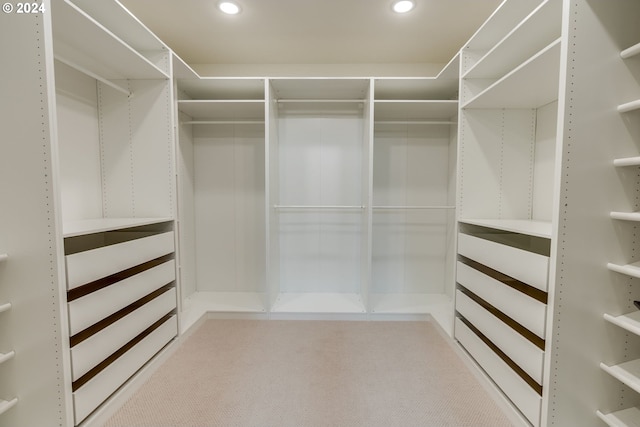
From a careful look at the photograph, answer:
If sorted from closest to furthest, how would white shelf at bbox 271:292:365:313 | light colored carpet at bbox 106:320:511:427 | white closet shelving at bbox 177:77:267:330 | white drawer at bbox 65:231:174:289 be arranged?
white drawer at bbox 65:231:174:289 → light colored carpet at bbox 106:320:511:427 → white shelf at bbox 271:292:365:313 → white closet shelving at bbox 177:77:267:330

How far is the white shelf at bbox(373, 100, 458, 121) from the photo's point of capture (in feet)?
7.64

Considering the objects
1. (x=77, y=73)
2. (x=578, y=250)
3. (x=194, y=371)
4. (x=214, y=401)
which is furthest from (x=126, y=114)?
(x=578, y=250)

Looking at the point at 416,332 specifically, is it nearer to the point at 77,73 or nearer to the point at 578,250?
the point at 578,250

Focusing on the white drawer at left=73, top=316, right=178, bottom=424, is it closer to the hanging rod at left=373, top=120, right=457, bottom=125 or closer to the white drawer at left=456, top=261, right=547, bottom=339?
the white drawer at left=456, top=261, right=547, bottom=339

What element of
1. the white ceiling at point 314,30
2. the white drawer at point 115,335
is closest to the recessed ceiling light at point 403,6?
the white ceiling at point 314,30

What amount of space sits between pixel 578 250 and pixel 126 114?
2646mm

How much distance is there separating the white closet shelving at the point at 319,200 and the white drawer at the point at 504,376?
3.23 ft

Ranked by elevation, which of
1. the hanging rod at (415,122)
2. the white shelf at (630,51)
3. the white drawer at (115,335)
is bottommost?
the white drawer at (115,335)

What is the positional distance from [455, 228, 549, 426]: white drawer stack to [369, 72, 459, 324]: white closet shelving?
78 centimetres

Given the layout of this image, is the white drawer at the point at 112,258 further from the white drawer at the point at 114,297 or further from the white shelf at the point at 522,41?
the white shelf at the point at 522,41

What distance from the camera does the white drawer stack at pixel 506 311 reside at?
4.04ft

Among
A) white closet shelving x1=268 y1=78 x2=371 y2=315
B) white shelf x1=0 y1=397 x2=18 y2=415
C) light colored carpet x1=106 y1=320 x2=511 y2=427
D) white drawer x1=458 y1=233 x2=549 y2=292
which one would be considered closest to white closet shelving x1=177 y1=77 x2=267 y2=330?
white closet shelving x1=268 y1=78 x2=371 y2=315

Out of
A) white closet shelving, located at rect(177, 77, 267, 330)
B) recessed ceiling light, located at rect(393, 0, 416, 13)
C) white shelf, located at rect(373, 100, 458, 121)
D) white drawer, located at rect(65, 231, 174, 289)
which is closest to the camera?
white drawer, located at rect(65, 231, 174, 289)

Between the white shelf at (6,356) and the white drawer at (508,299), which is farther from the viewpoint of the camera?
the white drawer at (508,299)
